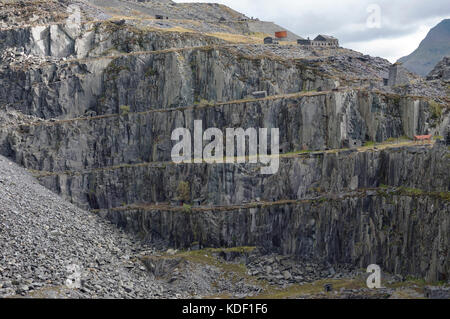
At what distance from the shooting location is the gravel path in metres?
69.2

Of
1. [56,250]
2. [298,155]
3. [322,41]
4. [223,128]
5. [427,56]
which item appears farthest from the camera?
[427,56]

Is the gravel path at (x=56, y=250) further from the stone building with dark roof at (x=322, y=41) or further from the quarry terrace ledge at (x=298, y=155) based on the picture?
the stone building with dark roof at (x=322, y=41)

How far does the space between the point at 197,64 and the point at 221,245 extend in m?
24.2

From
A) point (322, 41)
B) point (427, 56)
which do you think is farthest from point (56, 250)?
point (427, 56)

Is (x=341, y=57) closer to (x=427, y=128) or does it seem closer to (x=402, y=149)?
(x=427, y=128)

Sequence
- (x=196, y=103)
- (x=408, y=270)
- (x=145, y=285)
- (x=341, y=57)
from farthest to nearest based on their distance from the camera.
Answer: (x=341, y=57)
(x=196, y=103)
(x=145, y=285)
(x=408, y=270)

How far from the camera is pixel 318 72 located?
97938 mm

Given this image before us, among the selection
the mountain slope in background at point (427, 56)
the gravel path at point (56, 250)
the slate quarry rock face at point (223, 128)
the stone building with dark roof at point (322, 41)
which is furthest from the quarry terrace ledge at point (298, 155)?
the mountain slope in background at point (427, 56)

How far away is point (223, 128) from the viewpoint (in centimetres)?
9225

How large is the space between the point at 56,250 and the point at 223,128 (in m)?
24.9

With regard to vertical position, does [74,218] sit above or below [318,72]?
below

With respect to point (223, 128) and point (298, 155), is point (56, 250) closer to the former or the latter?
point (223, 128)

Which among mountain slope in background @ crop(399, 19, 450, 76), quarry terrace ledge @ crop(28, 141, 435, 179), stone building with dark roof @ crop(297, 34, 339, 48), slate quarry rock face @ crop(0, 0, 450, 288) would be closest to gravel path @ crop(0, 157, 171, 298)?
quarry terrace ledge @ crop(28, 141, 435, 179)

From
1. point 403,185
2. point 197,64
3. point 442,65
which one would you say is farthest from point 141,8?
point 403,185
